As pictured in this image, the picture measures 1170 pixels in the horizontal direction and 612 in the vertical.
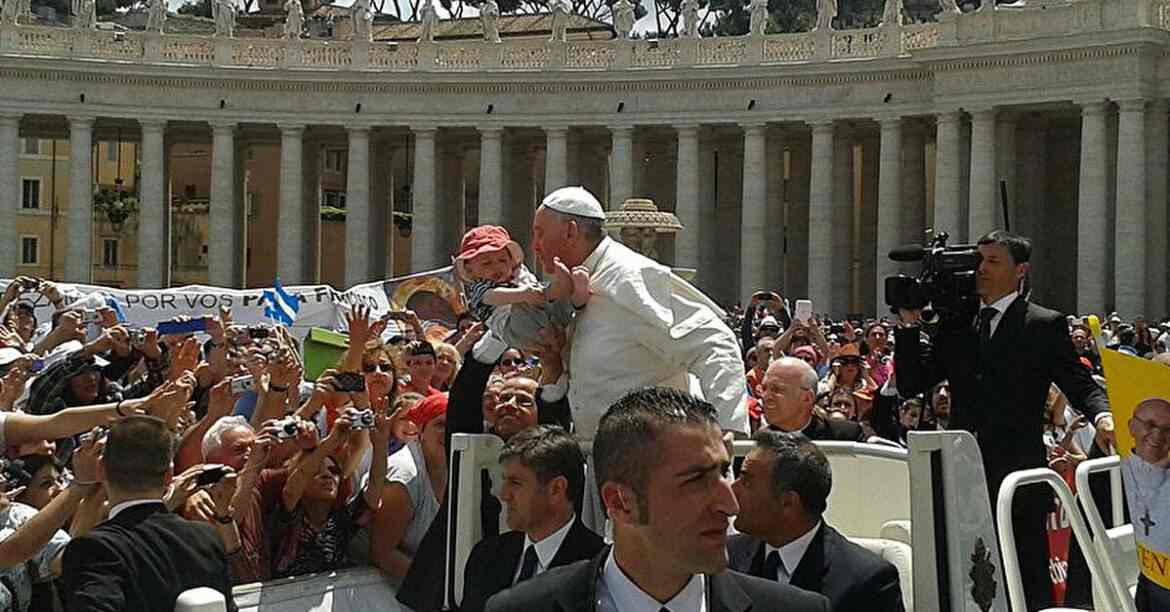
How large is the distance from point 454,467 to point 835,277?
2144 inches

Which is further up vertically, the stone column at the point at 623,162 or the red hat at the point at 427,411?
the stone column at the point at 623,162

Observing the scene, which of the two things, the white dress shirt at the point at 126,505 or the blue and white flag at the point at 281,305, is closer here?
the white dress shirt at the point at 126,505

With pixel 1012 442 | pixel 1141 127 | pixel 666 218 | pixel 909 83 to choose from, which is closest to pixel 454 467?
pixel 1012 442

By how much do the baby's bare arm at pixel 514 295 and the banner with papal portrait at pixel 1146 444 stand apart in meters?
2.85

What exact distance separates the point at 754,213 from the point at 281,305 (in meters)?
37.6

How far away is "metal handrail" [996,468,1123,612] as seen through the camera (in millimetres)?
7754

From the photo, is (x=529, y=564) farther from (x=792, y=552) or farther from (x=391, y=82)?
(x=391, y=82)

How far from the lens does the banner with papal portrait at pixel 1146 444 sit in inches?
323

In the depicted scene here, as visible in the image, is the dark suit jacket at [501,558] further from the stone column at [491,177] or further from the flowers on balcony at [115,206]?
the flowers on balcony at [115,206]

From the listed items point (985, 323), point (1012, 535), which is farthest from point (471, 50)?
point (1012, 535)

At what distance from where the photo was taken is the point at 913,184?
61906 mm

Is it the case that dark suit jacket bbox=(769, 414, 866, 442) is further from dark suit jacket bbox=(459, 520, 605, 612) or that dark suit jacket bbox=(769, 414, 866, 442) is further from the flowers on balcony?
the flowers on balcony

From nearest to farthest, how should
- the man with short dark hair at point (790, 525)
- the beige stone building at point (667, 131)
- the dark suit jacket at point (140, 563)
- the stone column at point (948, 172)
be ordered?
1. the man with short dark hair at point (790, 525)
2. the dark suit jacket at point (140, 563)
3. the beige stone building at point (667, 131)
4. the stone column at point (948, 172)

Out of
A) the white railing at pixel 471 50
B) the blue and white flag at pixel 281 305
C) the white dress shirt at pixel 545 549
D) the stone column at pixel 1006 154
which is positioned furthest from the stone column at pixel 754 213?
the white dress shirt at pixel 545 549
